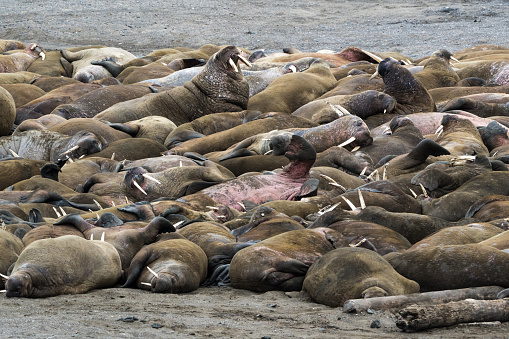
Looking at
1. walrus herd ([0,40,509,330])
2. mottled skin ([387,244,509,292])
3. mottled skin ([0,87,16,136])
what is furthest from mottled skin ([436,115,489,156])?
mottled skin ([0,87,16,136])

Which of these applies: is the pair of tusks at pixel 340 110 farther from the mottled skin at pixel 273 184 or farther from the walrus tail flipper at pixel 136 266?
the walrus tail flipper at pixel 136 266

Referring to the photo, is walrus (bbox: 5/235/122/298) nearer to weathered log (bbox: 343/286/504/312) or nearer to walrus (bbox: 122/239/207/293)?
walrus (bbox: 122/239/207/293)

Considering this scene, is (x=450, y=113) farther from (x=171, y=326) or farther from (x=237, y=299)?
(x=171, y=326)

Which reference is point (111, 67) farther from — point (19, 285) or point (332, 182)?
point (19, 285)

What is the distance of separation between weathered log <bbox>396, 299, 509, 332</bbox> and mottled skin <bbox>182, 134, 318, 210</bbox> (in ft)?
14.5

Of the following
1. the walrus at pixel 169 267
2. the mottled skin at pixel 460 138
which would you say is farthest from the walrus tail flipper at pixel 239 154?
the walrus at pixel 169 267

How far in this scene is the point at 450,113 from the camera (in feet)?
38.2

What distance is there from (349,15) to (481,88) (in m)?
18.1

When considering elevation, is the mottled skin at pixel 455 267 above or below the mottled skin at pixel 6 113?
above

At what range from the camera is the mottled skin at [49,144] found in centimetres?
1108

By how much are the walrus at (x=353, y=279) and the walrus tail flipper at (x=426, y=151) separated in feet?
12.5

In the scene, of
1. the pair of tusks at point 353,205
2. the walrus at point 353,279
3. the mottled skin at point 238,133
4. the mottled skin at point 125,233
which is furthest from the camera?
the mottled skin at point 238,133

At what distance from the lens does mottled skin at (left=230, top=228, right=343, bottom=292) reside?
570 centimetres

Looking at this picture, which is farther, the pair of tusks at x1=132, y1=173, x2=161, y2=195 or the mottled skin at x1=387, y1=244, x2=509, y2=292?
the pair of tusks at x1=132, y1=173, x2=161, y2=195
